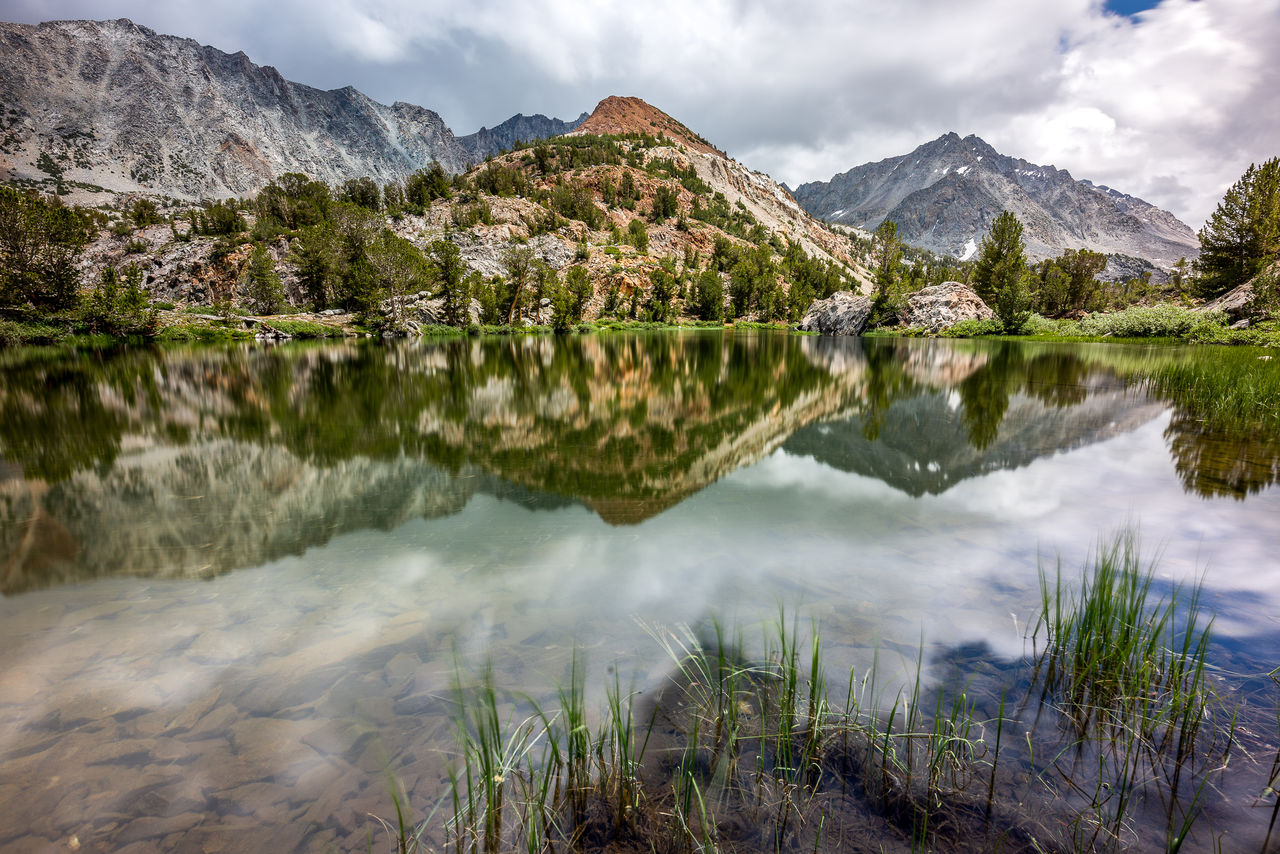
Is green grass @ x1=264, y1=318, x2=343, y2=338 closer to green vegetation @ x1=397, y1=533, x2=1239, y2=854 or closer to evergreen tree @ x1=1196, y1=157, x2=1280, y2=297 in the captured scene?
green vegetation @ x1=397, y1=533, x2=1239, y2=854

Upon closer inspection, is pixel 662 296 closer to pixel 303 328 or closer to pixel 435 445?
pixel 303 328

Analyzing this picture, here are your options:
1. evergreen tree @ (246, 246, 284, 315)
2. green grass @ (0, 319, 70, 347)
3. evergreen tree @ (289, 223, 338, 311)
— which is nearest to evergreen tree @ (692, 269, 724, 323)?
evergreen tree @ (289, 223, 338, 311)

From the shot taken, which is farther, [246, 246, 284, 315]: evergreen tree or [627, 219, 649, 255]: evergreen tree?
[627, 219, 649, 255]: evergreen tree

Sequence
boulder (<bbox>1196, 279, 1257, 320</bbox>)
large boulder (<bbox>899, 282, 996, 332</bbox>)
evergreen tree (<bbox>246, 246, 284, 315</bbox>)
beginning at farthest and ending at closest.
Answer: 1. large boulder (<bbox>899, 282, 996, 332</bbox>)
2. evergreen tree (<bbox>246, 246, 284, 315</bbox>)
3. boulder (<bbox>1196, 279, 1257, 320</bbox>)

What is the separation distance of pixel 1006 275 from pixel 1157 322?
1244 inches

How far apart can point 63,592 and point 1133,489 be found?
1464 cm

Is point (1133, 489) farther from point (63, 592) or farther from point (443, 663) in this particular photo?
point (63, 592)

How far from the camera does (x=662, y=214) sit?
152 m

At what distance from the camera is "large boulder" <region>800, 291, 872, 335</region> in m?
87.6

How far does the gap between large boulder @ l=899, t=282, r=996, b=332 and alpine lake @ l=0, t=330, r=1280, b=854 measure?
233ft

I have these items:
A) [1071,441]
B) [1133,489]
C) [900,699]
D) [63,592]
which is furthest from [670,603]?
[1071,441]

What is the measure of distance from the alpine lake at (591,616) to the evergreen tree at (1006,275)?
6534 cm

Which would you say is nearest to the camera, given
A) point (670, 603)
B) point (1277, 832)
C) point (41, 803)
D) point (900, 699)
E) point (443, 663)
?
point (1277, 832)

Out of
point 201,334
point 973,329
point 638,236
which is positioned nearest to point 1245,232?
point 973,329
